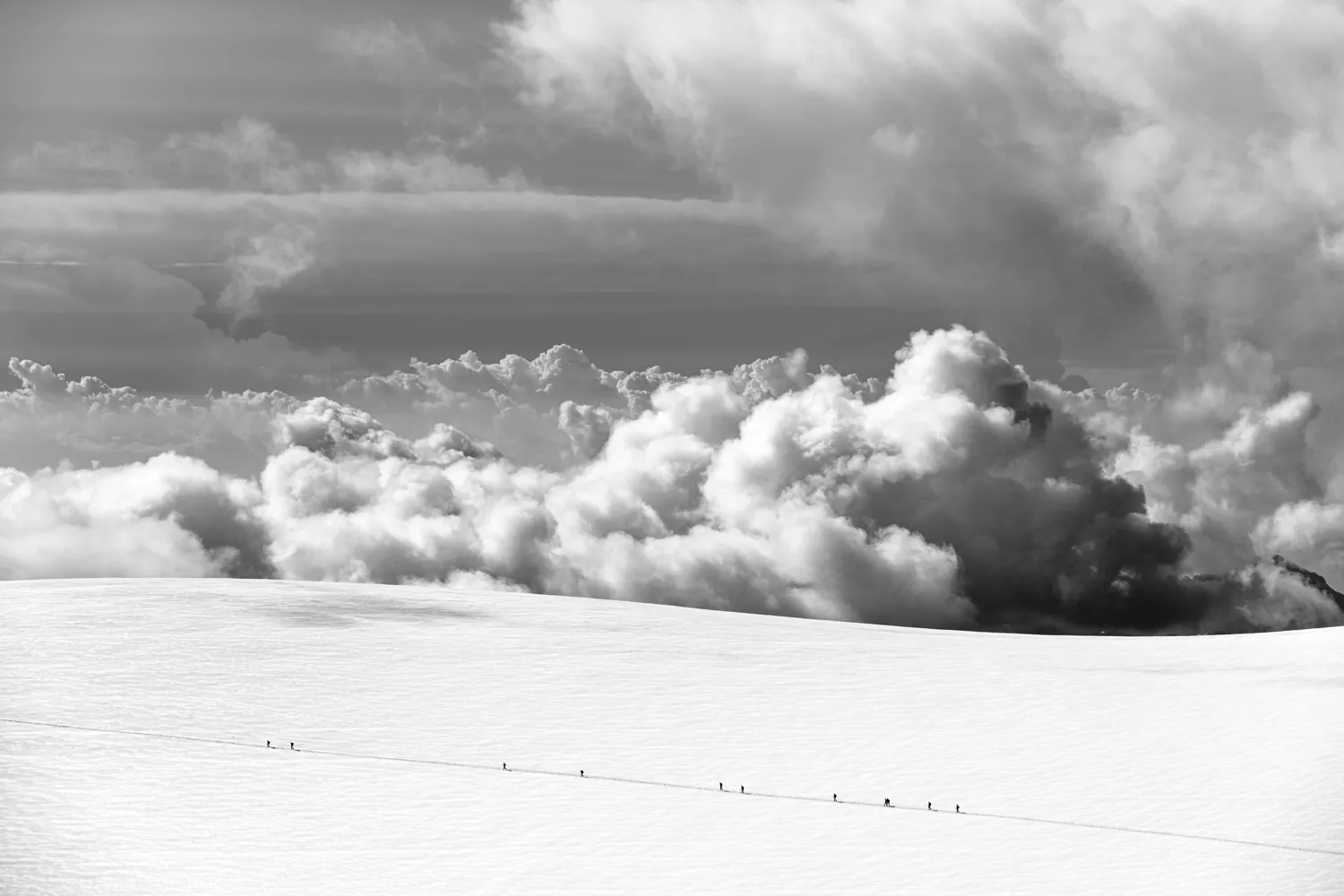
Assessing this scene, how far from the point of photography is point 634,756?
111ft

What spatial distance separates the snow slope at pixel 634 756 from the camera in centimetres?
2642

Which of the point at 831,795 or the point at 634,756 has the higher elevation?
the point at 634,756

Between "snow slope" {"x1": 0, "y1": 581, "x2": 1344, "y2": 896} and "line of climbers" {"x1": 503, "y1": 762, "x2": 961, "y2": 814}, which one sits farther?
"line of climbers" {"x1": 503, "y1": 762, "x2": 961, "y2": 814}

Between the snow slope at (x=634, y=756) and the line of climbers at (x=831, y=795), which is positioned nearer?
the snow slope at (x=634, y=756)

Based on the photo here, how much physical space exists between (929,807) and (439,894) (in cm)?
1166

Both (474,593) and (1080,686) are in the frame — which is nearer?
(1080,686)

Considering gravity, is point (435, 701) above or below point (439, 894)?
above

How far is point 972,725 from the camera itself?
37344 mm

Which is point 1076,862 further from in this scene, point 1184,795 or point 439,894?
point 439,894

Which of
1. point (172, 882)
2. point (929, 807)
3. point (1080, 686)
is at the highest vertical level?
point (1080, 686)

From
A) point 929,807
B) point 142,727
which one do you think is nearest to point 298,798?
point 142,727

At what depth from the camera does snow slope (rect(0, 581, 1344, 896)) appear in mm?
26422

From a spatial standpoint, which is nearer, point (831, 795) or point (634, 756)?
point (831, 795)

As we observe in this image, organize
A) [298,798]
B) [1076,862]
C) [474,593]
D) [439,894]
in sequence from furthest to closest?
[474,593] < [298,798] < [1076,862] < [439,894]
